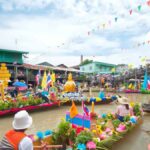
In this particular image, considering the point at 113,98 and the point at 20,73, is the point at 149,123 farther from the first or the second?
the point at 20,73

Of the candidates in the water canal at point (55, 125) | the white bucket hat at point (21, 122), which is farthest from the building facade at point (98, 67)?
the white bucket hat at point (21, 122)

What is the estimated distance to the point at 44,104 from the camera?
13.9m

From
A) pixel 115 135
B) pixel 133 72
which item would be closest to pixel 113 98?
pixel 115 135

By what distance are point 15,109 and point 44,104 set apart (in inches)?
92.1

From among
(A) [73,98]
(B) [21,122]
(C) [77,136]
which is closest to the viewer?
(B) [21,122]

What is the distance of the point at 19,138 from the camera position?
3.13 metres

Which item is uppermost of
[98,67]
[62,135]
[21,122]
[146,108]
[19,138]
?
[98,67]

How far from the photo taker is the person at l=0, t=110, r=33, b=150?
3.11m

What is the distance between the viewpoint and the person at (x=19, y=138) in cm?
311

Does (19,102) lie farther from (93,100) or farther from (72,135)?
(72,135)

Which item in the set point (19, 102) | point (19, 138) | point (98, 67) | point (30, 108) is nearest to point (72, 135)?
point (19, 138)

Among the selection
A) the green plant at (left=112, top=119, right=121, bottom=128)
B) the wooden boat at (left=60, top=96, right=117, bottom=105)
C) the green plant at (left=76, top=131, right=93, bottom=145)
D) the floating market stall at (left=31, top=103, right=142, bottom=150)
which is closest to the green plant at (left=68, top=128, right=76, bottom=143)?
the floating market stall at (left=31, top=103, right=142, bottom=150)

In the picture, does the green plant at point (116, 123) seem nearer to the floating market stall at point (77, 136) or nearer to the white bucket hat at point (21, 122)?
the floating market stall at point (77, 136)

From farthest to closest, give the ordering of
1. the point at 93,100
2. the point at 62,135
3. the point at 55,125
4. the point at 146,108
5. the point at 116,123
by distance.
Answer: the point at 93,100 < the point at 146,108 < the point at 55,125 < the point at 116,123 < the point at 62,135
